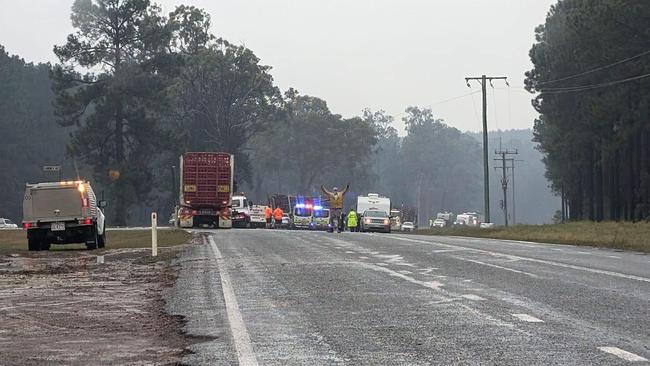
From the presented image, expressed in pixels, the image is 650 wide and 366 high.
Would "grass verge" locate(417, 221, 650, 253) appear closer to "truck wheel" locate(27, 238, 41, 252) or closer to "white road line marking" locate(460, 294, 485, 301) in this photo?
"white road line marking" locate(460, 294, 485, 301)

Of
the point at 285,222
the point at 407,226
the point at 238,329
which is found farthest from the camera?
the point at 407,226

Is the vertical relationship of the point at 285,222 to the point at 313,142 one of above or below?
below

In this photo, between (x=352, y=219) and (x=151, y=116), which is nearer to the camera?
(x=352, y=219)

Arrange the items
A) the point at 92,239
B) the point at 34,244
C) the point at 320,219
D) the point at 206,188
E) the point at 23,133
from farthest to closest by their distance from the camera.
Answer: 1. the point at 23,133
2. the point at 320,219
3. the point at 206,188
4. the point at 92,239
5. the point at 34,244

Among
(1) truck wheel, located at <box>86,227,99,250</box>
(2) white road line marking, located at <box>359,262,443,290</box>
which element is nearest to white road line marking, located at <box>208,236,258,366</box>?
(2) white road line marking, located at <box>359,262,443,290</box>

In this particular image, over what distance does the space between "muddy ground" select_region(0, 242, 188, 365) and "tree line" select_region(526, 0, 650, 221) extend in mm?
43103

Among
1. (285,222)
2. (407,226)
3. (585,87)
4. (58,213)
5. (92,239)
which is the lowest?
(92,239)

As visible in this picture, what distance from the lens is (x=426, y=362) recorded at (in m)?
8.21

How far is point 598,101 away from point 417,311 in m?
53.7

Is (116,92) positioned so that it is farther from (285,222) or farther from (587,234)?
(587,234)

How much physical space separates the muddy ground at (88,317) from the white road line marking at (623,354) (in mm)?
3758

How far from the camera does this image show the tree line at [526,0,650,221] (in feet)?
192

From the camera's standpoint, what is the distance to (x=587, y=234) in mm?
39625

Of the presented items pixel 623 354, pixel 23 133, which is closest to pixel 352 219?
pixel 623 354
